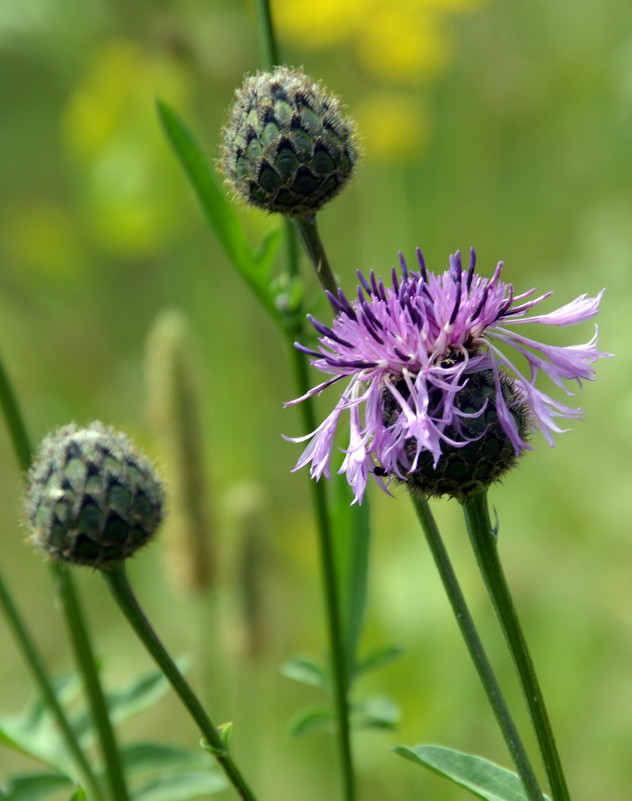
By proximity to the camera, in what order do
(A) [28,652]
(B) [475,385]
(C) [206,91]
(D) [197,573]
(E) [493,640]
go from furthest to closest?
(C) [206,91] < (E) [493,640] < (D) [197,573] < (A) [28,652] < (B) [475,385]

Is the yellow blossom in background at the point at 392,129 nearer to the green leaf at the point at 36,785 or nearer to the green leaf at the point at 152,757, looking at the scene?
the green leaf at the point at 152,757

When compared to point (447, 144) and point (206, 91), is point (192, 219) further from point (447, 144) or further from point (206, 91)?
point (447, 144)

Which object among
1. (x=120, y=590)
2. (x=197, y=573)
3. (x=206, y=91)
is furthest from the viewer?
(x=206, y=91)

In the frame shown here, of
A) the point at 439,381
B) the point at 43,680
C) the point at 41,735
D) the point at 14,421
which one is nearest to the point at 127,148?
the point at 14,421

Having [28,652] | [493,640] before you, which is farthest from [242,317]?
[28,652]

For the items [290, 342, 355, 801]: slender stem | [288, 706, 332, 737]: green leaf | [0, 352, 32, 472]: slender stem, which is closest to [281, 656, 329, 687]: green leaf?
[288, 706, 332, 737]: green leaf

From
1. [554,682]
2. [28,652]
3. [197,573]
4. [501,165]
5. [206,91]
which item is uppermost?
[501,165]

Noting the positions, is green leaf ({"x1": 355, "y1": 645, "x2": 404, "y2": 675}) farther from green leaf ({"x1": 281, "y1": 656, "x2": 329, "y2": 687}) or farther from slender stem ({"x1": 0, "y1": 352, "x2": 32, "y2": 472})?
slender stem ({"x1": 0, "y1": 352, "x2": 32, "y2": 472})
